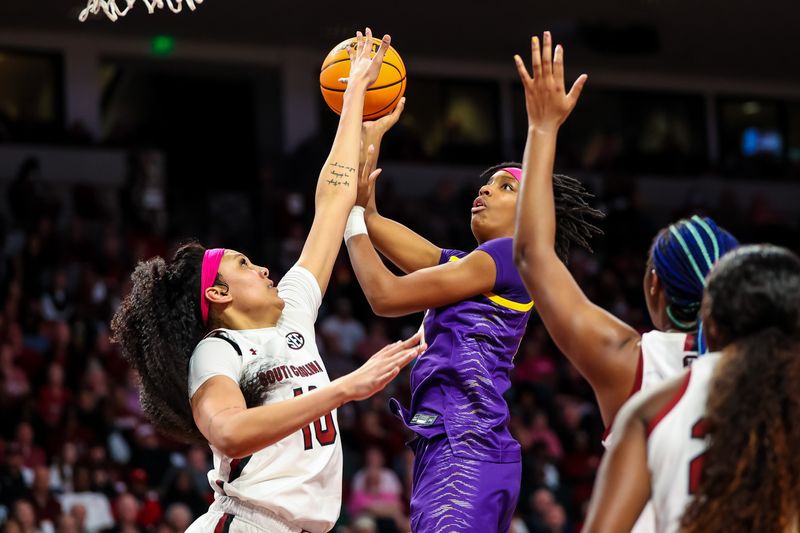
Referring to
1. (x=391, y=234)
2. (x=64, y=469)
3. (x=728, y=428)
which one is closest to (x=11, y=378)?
(x=64, y=469)

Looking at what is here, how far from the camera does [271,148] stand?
15461mm

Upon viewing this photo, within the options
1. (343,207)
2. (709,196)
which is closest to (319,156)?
(709,196)

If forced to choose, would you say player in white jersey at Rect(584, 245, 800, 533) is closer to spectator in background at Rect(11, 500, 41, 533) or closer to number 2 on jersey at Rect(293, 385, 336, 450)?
number 2 on jersey at Rect(293, 385, 336, 450)

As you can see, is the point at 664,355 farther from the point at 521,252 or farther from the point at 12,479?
the point at 12,479

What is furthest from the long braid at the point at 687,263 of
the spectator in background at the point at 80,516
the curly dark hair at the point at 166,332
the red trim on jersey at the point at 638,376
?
the spectator in background at the point at 80,516

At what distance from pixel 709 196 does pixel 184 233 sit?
7619 millimetres

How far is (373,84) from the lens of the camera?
408 centimetres

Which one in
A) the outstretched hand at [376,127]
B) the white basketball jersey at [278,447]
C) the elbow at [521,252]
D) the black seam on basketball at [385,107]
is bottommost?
the white basketball jersey at [278,447]

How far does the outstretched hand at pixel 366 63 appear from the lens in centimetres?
392

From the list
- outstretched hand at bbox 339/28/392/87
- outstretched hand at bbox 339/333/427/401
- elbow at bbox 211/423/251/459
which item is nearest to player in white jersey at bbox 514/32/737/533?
outstretched hand at bbox 339/333/427/401

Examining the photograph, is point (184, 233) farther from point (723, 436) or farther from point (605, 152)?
point (723, 436)

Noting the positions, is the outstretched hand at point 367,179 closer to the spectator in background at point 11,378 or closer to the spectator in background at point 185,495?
the spectator in background at point 185,495

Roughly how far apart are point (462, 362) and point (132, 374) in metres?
3.36

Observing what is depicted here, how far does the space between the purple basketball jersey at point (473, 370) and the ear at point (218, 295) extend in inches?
33.1
